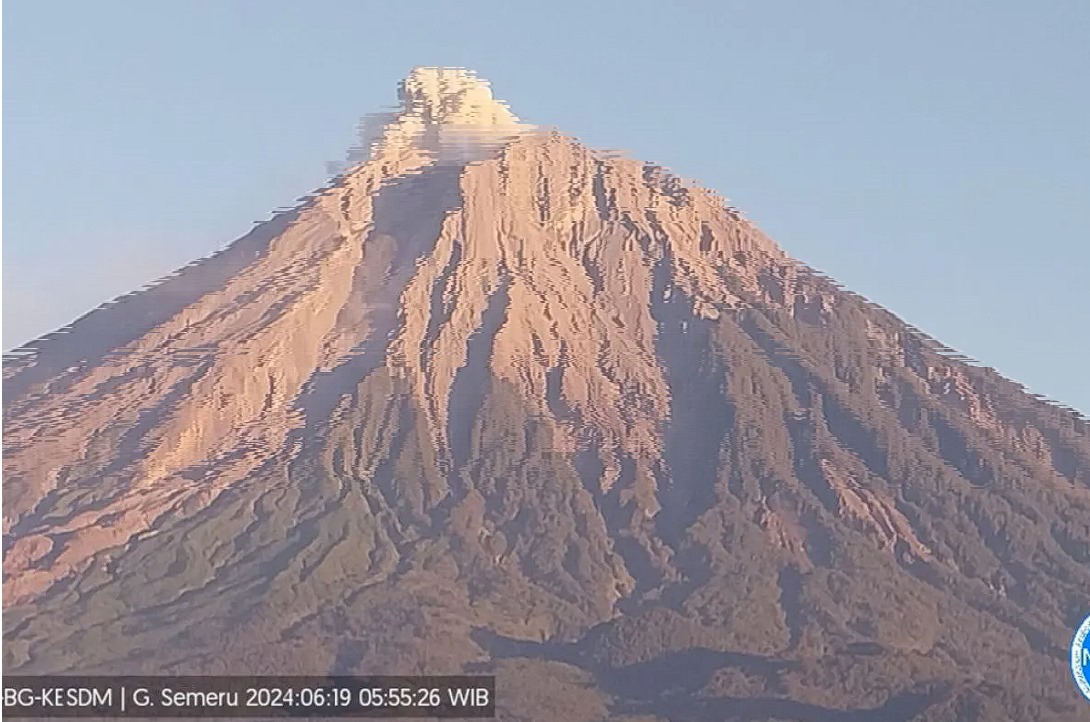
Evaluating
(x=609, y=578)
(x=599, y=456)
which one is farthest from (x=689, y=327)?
(x=609, y=578)

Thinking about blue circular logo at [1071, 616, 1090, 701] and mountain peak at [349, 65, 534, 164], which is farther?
mountain peak at [349, 65, 534, 164]

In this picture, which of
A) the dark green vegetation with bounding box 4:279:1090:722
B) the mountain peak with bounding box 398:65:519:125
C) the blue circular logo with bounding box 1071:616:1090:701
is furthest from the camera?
the mountain peak with bounding box 398:65:519:125

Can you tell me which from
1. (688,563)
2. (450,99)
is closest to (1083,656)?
(688,563)

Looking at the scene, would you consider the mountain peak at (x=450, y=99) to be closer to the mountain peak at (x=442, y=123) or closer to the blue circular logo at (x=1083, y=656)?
the mountain peak at (x=442, y=123)

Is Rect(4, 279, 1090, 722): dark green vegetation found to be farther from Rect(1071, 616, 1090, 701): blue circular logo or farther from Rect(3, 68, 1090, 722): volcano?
Rect(1071, 616, 1090, 701): blue circular logo

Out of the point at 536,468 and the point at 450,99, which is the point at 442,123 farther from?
the point at 536,468

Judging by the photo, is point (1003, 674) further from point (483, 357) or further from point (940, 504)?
point (483, 357)

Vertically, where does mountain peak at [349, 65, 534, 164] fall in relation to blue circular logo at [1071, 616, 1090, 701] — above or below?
above

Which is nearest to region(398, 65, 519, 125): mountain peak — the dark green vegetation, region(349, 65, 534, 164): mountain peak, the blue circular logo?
region(349, 65, 534, 164): mountain peak
